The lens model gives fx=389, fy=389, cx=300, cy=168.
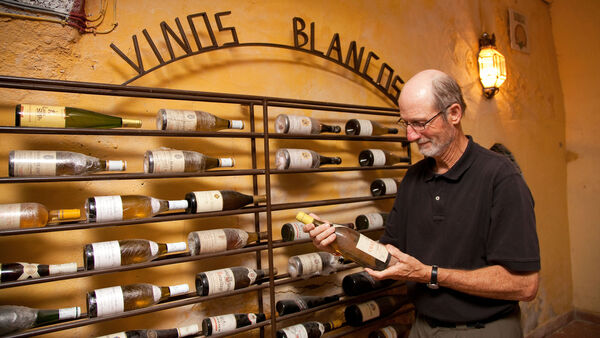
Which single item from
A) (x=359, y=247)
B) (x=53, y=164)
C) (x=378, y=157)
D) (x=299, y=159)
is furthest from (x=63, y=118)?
(x=378, y=157)

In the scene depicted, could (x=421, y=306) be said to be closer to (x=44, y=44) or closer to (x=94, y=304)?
(x=94, y=304)

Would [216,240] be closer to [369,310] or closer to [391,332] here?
[369,310]

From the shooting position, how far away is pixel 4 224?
122 cm

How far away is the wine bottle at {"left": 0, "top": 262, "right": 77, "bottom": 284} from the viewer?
125 cm

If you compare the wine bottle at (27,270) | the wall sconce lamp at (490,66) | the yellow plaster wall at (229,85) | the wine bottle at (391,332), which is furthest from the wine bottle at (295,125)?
the wall sconce lamp at (490,66)

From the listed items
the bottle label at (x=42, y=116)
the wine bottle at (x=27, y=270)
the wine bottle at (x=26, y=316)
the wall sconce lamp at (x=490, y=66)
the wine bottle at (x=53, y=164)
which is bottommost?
the wine bottle at (x=26, y=316)

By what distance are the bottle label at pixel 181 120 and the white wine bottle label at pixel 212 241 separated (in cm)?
43

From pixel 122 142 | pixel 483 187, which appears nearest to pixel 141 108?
pixel 122 142

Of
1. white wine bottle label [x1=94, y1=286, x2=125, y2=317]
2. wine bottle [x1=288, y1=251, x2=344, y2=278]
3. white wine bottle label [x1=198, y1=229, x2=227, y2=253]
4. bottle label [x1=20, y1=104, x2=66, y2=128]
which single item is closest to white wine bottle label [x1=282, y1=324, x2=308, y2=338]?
wine bottle [x1=288, y1=251, x2=344, y2=278]

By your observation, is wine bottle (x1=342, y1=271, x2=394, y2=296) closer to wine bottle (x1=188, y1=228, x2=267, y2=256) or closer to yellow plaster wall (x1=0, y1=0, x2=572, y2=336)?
yellow plaster wall (x1=0, y1=0, x2=572, y2=336)

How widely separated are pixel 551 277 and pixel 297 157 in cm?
321

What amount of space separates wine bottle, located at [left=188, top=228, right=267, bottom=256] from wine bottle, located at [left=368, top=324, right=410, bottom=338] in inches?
36.1

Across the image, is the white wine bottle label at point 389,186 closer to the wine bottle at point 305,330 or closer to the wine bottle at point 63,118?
the wine bottle at point 305,330

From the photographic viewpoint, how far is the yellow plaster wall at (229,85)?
1.45 metres
